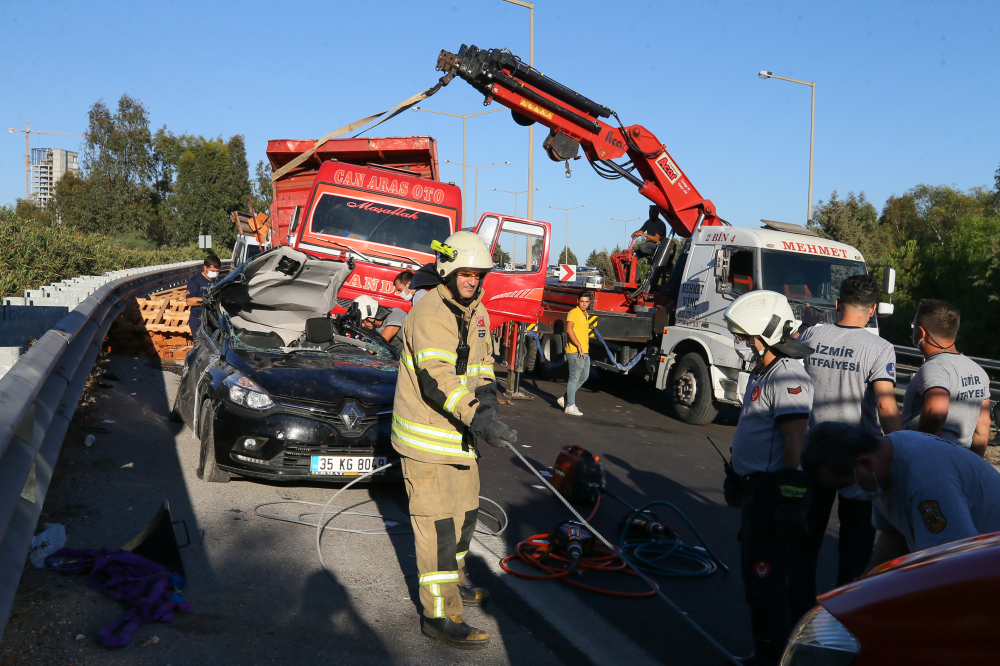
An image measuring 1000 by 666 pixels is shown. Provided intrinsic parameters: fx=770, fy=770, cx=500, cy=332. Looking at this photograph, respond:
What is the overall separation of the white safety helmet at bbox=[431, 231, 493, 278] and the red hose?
1850 millimetres

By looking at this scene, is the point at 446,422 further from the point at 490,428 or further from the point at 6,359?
the point at 6,359

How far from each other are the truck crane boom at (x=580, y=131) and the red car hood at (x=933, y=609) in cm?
974

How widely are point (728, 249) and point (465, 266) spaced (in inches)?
270

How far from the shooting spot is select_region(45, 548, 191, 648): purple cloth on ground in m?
3.43

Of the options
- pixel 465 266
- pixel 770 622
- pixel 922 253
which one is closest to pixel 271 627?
pixel 465 266

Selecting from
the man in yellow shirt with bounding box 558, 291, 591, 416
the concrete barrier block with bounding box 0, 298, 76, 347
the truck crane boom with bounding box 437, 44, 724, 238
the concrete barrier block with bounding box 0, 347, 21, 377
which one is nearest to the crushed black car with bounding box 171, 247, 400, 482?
the concrete barrier block with bounding box 0, 298, 76, 347

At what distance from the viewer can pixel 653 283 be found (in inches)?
485

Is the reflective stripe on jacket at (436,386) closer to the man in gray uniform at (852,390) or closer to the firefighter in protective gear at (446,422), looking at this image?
the firefighter in protective gear at (446,422)

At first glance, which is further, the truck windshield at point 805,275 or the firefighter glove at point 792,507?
the truck windshield at point 805,275

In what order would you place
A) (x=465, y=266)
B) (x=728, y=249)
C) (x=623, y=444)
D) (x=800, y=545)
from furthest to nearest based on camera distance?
(x=728, y=249) < (x=623, y=444) < (x=465, y=266) < (x=800, y=545)

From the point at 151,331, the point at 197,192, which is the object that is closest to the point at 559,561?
the point at 151,331

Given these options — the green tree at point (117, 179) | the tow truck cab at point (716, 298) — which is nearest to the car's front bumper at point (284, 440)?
the tow truck cab at point (716, 298)

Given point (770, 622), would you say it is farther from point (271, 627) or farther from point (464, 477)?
point (271, 627)

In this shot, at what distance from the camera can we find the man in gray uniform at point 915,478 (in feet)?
7.72
